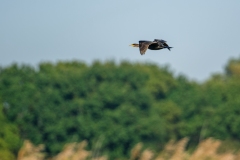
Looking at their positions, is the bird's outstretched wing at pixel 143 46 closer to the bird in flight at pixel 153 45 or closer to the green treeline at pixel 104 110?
the bird in flight at pixel 153 45

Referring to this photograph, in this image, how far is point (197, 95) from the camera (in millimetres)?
62594

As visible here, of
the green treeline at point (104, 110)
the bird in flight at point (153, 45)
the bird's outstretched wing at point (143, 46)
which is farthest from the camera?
the green treeline at point (104, 110)

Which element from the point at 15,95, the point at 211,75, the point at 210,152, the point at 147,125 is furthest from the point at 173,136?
the point at 210,152

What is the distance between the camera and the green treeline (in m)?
55.1

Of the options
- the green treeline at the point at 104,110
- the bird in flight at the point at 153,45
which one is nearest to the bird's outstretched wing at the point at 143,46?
the bird in flight at the point at 153,45

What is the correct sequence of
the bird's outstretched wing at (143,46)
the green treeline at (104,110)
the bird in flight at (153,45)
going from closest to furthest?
the bird's outstretched wing at (143,46)
the bird in flight at (153,45)
the green treeline at (104,110)

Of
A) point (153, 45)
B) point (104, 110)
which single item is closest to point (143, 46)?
point (153, 45)

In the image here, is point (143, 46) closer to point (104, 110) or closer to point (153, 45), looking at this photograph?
point (153, 45)

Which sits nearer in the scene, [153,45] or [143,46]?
[143,46]

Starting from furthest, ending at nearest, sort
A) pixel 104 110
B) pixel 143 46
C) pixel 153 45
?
1. pixel 104 110
2. pixel 153 45
3. pixel 143 46

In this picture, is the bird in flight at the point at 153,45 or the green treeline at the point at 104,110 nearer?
the bird in flight at the point at 153,45

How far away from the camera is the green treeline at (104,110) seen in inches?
2168

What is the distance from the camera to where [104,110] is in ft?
188

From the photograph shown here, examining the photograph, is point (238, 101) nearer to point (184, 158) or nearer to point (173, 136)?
point (173, 136)
